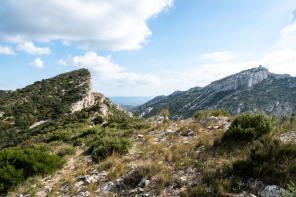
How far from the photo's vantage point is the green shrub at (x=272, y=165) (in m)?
3.23

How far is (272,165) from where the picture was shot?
3451 mm

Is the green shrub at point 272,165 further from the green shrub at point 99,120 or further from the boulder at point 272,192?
the green shrub at point 99,120

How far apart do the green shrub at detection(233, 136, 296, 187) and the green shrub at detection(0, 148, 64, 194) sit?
7.45 metres

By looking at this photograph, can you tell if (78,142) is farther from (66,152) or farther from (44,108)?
(44,108)

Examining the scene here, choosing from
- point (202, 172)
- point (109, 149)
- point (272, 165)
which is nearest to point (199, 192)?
point (202, 172)

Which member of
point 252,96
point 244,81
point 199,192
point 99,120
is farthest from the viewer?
point 244,81

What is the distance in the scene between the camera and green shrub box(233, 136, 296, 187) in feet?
10.6

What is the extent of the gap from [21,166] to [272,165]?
901cm

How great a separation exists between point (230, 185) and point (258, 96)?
154 m

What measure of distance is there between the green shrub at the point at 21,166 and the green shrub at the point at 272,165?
745 cm

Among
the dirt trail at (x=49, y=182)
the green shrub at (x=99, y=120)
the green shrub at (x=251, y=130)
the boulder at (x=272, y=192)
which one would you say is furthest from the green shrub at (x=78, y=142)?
the green shrub at (x=99, y=120)

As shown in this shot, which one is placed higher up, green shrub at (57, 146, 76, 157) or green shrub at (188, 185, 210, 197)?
green shrub at (188, 185, 210, 197)

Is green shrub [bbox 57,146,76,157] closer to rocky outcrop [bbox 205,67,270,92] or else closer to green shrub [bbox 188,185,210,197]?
green shrub [bbox 188,185,210,197]

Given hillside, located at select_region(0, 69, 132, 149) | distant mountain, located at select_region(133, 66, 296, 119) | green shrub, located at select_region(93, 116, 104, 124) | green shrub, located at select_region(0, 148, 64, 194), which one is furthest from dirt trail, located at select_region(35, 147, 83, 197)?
distant mountain, located at select_region(133, 66, 296, 119)
